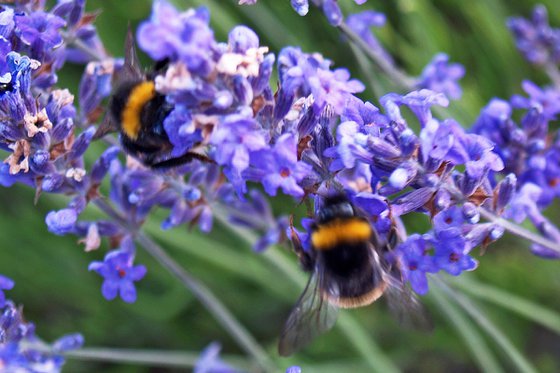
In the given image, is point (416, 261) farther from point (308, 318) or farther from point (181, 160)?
point (181, 160)

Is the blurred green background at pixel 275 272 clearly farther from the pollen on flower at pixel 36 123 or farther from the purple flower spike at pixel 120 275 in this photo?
the pollen on flower at pixel 36 123

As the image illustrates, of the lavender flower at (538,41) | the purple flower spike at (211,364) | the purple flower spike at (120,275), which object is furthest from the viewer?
the lavender flower at (538,41)

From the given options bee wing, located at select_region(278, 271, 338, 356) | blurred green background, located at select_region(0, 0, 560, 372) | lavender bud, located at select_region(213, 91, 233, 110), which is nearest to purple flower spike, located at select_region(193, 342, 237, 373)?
blurred green background, located at select_region(0, 0, 560, 372)

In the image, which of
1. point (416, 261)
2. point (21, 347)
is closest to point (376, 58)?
point (416, 261)

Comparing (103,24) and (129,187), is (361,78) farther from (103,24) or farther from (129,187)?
(129,187)

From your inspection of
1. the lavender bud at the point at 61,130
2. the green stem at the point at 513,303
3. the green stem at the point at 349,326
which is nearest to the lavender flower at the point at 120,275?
the lavender bud at the point at 61,130

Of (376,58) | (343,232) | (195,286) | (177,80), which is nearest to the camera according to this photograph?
(177,80)

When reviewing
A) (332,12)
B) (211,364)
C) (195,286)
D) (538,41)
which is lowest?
(538,41)
